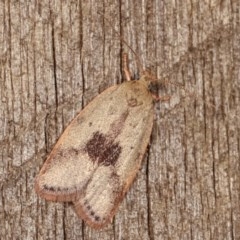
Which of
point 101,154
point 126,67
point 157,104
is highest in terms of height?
point 126,67

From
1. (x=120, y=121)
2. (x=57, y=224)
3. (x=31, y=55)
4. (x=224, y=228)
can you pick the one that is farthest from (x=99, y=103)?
(x=224, y=228)

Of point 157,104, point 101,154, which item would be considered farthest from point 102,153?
point 157,104

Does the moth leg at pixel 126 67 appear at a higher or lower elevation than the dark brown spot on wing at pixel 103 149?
higher

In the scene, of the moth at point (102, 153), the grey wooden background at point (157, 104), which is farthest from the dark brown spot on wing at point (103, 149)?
the grey wooden background at point (157, 104)

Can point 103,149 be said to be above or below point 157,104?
below

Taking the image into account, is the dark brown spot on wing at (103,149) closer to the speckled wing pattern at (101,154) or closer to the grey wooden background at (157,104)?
the speckled wing pattern at (101,154)

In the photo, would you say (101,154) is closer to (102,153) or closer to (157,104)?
(102,153)

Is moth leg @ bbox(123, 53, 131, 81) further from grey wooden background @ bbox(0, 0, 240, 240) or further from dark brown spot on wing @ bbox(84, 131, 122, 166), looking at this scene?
dark brown spot on wing @ bbox(84, 131, 122, 166)
